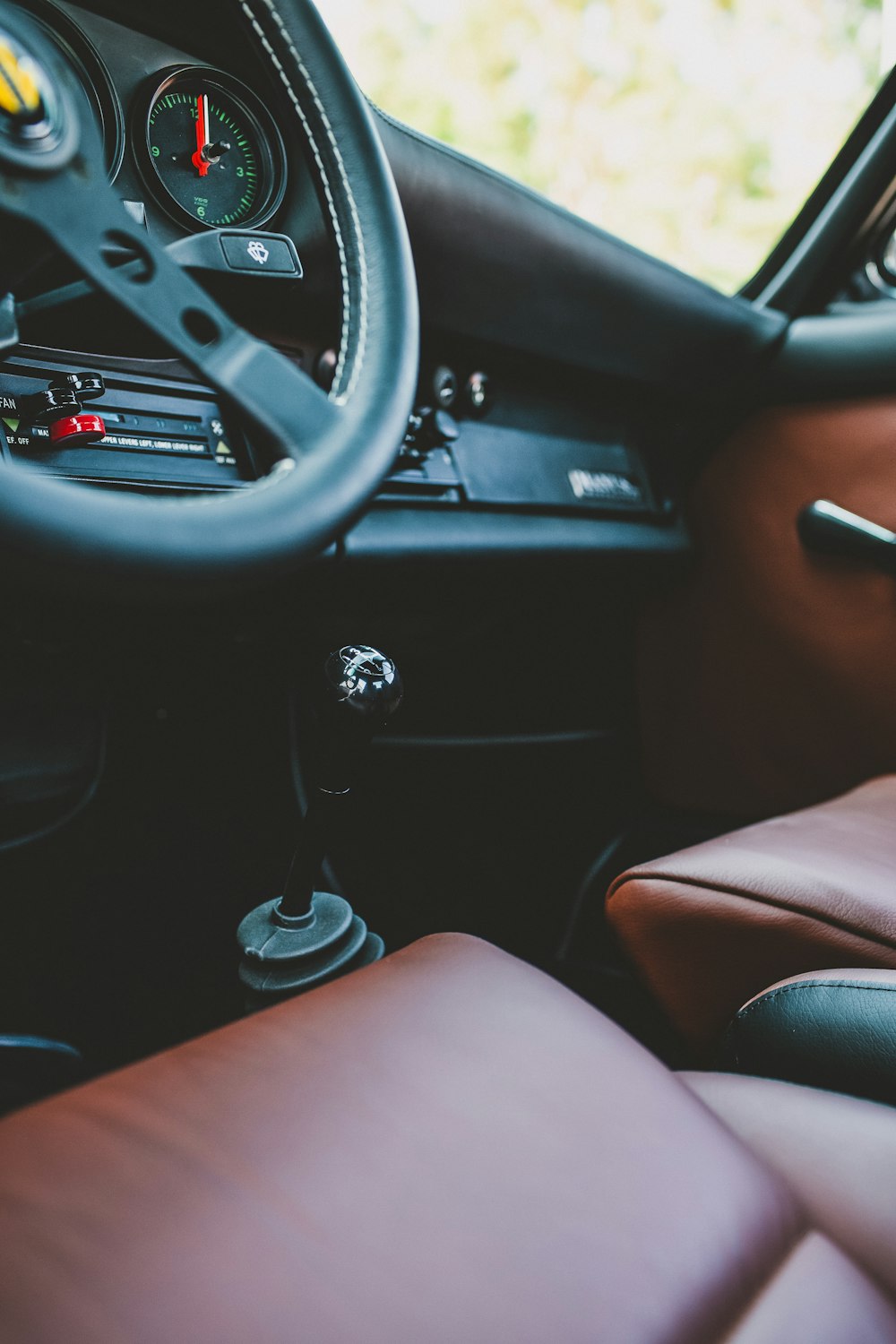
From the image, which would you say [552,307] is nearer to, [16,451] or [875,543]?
[875,543]

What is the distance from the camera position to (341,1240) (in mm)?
386

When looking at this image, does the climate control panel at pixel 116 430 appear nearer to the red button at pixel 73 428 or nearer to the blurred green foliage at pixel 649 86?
the red button at pixel 73 428

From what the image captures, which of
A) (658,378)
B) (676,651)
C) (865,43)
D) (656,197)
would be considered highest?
(865,43)

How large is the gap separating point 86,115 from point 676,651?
47.7 inches

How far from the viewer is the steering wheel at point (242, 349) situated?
46cm

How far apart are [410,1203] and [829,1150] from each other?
223 millimetres

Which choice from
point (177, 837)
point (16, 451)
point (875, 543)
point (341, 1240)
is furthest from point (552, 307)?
point (341, 1240)

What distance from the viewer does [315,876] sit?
2.80 ft

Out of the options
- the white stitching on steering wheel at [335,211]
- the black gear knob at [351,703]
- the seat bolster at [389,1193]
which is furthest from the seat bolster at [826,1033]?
the white stitching on steering wheel at [335,211]

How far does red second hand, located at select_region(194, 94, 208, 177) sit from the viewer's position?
2.74ft

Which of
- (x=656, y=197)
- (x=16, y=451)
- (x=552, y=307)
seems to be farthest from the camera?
(x=656, y=197)

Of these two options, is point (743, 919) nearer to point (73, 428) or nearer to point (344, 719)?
point (344, 719)

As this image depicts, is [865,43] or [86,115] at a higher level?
[865,43]

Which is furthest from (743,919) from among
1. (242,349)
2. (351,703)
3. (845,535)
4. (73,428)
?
(845,535)
